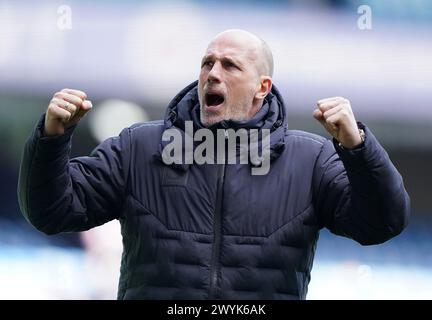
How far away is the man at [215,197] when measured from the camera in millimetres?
2002

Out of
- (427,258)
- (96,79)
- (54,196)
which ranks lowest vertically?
(427,258)

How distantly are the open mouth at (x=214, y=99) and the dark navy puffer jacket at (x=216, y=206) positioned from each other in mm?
55

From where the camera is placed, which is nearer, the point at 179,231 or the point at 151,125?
the point at 179,231

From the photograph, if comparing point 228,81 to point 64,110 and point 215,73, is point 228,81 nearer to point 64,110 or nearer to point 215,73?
point 215,73

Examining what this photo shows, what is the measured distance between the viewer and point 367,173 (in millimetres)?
1988

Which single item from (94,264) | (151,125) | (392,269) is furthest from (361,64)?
(151,125)

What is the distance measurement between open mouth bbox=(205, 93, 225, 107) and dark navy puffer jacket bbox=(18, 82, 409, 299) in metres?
0.06

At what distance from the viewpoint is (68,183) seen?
2064 mm

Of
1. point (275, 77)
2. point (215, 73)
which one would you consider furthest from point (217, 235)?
point (275, 77)

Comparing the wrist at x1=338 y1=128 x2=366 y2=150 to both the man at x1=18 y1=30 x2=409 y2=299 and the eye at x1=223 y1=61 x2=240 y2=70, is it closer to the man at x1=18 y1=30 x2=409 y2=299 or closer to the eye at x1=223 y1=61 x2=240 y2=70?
the man at x1=18 y1=30 x2=409 y2=299

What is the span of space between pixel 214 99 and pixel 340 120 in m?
0.35

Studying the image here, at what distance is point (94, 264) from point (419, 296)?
1.39 meters

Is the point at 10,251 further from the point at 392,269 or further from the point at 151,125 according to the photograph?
the point at 151,125

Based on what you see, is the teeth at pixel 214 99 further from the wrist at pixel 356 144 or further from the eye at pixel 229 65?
the wrist at pixel 356 144
